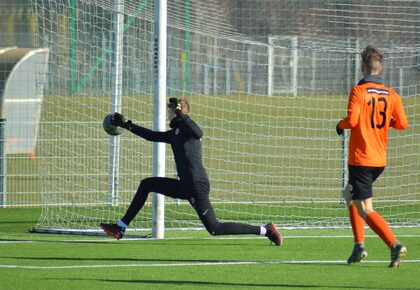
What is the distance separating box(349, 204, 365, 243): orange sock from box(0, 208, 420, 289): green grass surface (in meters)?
0.29

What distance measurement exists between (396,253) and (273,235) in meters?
2.12

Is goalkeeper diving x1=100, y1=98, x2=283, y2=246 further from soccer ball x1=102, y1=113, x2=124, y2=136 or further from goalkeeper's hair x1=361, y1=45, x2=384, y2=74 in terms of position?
goalkeeper's hair x1=361, y1=45, x2=384, y2=74

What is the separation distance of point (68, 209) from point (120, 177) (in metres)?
1.26

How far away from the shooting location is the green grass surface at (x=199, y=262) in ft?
32.0

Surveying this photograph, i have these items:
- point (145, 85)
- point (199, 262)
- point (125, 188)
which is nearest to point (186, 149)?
point (199, 262)

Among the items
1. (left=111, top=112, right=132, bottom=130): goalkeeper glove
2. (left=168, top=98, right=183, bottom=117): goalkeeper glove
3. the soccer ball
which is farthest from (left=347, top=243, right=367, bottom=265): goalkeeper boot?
the soccer ball

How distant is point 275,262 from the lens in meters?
11.1

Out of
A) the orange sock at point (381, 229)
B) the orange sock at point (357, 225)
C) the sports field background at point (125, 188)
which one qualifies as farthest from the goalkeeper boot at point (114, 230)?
the orange sock at point (381, 229)

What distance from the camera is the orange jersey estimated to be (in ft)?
34.9

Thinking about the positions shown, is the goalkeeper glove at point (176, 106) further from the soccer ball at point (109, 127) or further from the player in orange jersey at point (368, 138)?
the player in orange jersey at point (368, 138)

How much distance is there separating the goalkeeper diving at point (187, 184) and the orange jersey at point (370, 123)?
6.30 feet

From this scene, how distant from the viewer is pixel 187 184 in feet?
40.1

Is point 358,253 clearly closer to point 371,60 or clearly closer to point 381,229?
point 381,229

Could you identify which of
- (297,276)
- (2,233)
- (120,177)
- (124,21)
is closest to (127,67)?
(124,21)
